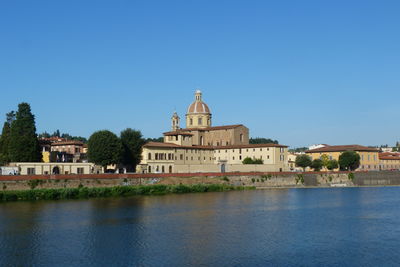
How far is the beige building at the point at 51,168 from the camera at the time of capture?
62844 millimetres

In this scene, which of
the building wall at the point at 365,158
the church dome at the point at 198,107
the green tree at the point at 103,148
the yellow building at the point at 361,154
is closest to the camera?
the green tree at the point at 103,148

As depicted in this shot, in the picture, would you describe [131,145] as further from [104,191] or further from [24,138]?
[104,191]

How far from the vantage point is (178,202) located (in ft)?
167

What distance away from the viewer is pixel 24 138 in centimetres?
6656

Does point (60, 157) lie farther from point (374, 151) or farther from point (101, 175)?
point (374, 151)

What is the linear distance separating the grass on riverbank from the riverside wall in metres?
2.23

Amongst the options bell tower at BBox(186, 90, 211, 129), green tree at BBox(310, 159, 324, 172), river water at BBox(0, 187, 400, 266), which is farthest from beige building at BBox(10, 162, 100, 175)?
green tree at BBox(310, 159, 324, 172)

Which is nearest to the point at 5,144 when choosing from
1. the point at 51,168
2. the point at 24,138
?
the point at 24,138

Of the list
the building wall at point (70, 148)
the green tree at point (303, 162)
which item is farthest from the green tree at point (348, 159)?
the building wall at point (70, 148)

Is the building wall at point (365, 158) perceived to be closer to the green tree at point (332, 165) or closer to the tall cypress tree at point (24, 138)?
the green tree at point (332, 165)

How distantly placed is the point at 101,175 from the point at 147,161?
18100mm

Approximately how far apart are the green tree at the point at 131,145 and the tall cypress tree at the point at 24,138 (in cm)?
1300

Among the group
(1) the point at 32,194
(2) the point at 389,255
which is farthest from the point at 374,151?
(2) the point at 389,255

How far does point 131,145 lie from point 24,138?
1613 centimetres
